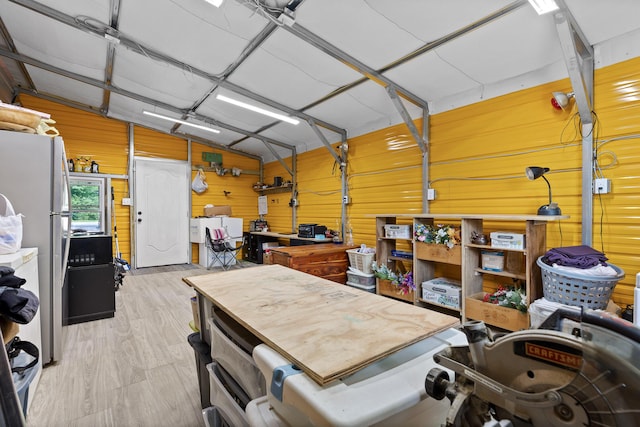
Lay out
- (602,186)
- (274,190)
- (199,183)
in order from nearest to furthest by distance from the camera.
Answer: (602,186)
(199,183)
(274,190)

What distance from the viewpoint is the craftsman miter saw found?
0.55 m

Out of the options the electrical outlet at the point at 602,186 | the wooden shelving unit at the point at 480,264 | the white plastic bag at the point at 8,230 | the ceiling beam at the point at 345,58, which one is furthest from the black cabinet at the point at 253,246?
the electrical outlet at the point at 602,186

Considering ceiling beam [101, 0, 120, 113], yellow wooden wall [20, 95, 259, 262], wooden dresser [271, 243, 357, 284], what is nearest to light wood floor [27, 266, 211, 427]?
wooden dresser [271, 243, 357, 284]

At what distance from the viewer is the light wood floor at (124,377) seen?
184 cm

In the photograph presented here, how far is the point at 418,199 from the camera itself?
4125mm

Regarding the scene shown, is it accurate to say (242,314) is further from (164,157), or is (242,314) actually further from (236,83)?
(164,157)

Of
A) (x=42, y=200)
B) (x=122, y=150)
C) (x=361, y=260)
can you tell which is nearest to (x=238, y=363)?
(x=42, y=200)

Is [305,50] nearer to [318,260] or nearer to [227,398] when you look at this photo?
[318,260]

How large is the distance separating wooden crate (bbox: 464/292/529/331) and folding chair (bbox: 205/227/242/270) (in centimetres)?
462

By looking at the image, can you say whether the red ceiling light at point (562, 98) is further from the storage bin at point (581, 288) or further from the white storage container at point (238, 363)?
the white storage container at point (238, 363)

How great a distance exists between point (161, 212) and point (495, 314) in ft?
21.8

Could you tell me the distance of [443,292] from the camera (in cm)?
324

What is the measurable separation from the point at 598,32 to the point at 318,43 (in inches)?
94.3

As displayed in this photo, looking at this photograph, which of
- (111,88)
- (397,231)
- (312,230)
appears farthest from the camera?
(312,230)
